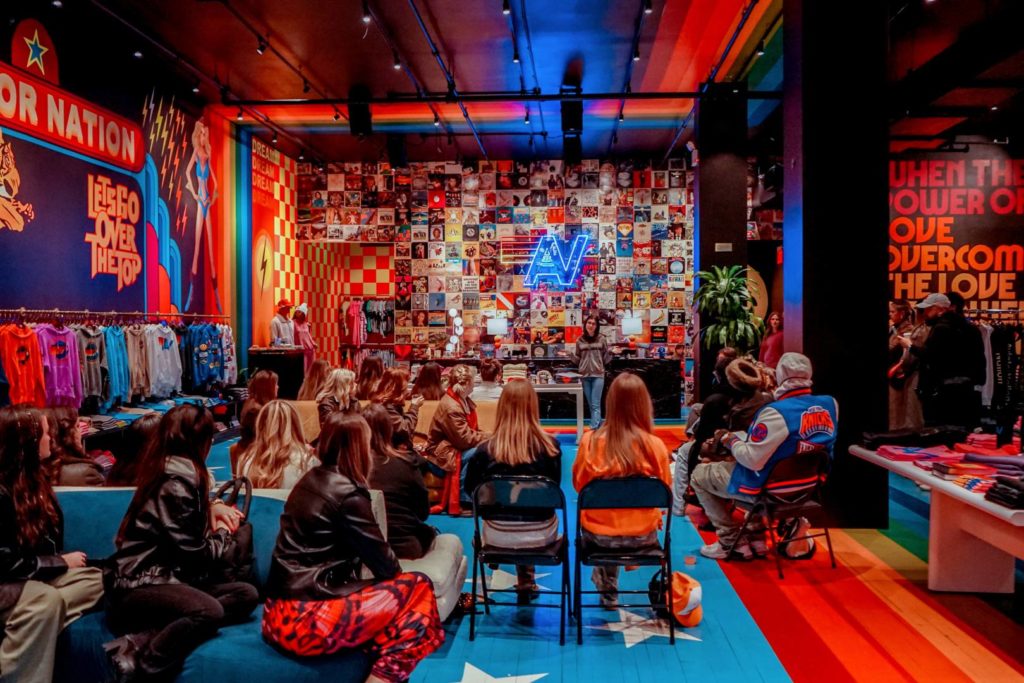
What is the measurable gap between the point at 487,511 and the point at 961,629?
2435 millimetres

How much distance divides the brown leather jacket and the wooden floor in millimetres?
1177

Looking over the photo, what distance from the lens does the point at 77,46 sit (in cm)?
798

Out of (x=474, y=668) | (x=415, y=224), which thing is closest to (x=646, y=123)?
(x=415, y=224)

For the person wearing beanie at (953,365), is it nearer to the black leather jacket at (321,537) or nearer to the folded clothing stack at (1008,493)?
the folded clothing stack at (1008,493)

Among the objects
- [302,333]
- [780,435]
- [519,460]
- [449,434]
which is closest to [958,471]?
[780,435]

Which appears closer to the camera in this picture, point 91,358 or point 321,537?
point 321,537

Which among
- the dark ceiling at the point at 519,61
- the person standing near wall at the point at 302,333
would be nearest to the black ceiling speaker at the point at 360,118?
the dark ceiling at the point at 519,61

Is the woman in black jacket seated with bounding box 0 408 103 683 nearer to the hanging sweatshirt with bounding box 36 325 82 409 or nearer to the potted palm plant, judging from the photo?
the hanging sweatshirt with bounding box 36 325 82 409

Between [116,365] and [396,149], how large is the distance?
6456mm

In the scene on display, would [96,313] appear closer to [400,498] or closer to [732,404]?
[400,498]

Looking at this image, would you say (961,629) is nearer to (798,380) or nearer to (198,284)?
(798,380)

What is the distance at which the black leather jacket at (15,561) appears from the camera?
8.61 ft

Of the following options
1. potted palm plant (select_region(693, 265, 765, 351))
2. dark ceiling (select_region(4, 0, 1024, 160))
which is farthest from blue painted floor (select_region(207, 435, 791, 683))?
potted palm plant (select_region(693, 265, 765, 351))

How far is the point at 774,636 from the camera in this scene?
143 inches
